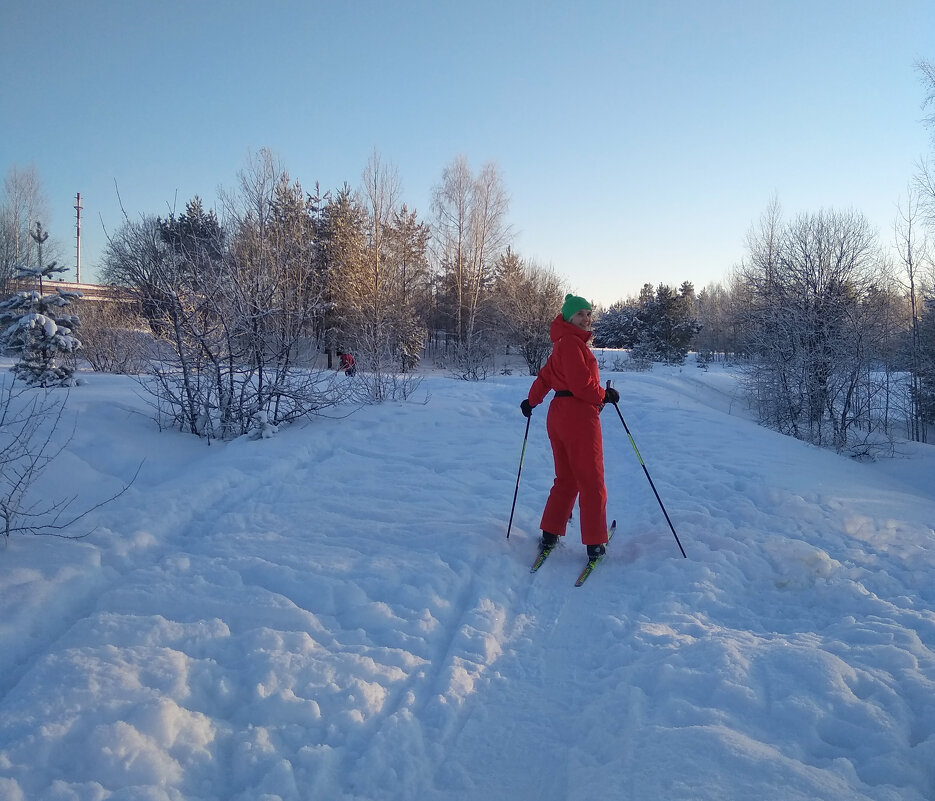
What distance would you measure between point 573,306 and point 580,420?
88cm

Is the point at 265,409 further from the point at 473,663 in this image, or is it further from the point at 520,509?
the point at 473,663

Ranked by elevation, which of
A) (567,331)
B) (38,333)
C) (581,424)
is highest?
(567,331)

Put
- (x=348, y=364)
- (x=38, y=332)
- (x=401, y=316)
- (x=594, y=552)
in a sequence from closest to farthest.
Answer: (x=594, y=552) < (x=38, y=332) < (x=348, y=364) < (x=401, y=316)

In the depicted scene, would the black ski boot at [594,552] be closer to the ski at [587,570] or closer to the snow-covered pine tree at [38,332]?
the ski at [587,570]

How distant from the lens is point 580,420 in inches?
173

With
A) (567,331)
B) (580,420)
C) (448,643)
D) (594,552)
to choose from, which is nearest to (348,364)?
(567,331)

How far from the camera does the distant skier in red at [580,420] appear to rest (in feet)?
14.4

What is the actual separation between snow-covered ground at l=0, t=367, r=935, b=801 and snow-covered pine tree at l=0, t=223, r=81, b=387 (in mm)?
4426

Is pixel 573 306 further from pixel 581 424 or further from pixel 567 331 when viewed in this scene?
pixel 581 424

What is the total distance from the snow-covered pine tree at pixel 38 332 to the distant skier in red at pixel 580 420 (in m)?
7.91

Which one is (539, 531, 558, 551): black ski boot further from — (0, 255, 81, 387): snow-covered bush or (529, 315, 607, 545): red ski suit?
(0, 255, 81, 387): snow-covered bush


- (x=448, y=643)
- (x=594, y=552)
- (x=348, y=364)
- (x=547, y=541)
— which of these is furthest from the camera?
(x=348, y=364)

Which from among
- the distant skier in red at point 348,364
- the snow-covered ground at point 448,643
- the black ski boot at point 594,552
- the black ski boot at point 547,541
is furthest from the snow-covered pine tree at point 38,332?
the black ski boot at point 594,552

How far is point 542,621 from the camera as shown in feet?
12.3
